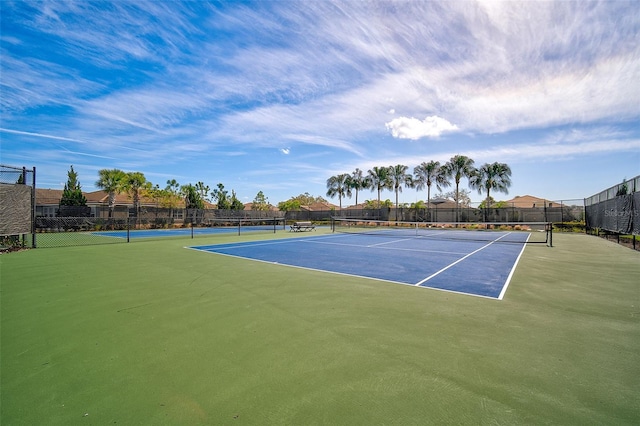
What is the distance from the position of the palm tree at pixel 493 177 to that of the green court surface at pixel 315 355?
37952mm

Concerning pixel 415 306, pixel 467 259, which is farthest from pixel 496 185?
pixel 415 306

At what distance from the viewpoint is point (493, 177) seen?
133 ft

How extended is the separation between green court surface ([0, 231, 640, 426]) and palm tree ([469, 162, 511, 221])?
125ft

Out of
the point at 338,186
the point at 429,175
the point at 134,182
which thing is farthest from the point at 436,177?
the point at 134,182

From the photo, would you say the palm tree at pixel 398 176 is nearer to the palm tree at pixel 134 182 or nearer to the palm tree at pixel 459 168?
the palm tree at pixel 459 168

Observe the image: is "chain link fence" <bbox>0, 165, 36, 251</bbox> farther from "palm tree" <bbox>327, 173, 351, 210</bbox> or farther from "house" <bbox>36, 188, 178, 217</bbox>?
"palm tree" <bbox>327, 173, 351, 210</bbox>

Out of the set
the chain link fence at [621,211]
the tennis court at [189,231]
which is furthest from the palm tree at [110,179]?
the chain link fence at [621,211]

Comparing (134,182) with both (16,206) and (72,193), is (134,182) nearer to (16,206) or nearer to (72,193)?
(72,193)

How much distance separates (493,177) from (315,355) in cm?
4433

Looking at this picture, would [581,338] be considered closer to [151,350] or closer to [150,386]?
[150,386]

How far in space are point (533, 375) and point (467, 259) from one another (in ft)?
27.3

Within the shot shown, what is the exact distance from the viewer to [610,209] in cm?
1702

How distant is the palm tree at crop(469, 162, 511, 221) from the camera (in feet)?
131

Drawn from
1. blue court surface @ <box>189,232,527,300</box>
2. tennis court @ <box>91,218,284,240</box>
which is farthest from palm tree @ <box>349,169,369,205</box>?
blue court surface @ <box>189,232,527,300</box>
